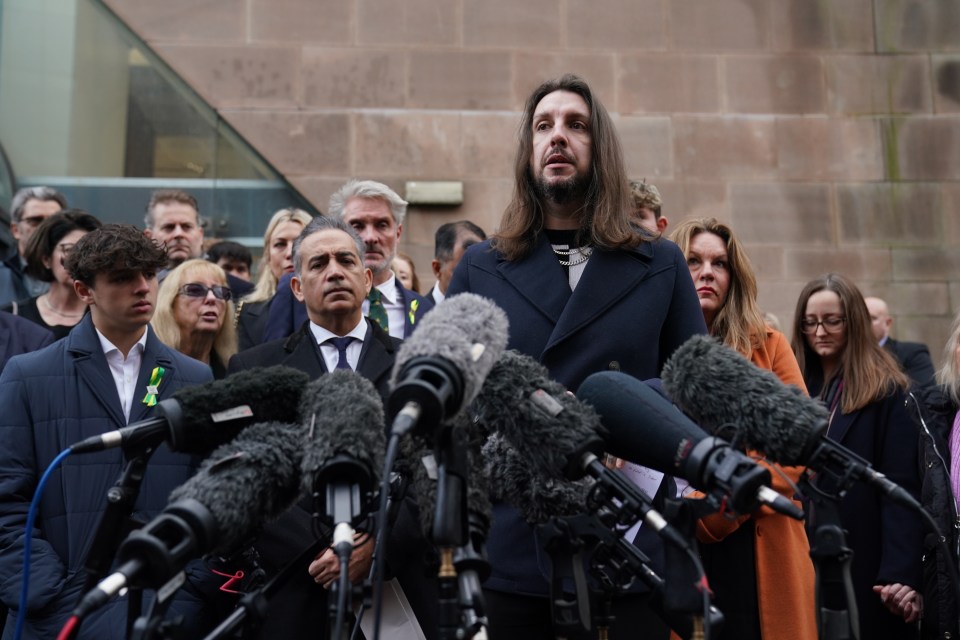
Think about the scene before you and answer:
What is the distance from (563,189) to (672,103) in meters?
6.19

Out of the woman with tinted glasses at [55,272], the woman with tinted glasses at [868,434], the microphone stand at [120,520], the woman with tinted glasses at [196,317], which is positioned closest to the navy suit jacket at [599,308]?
the microphone stand at [120,520]

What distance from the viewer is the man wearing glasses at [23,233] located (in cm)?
648

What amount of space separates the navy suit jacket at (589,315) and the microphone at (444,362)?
0.87 meters

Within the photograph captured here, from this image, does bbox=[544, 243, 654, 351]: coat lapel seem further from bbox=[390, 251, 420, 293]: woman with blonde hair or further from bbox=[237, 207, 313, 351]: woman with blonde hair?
bbox=[390, 251, 420, 293]: woman with blonde hair

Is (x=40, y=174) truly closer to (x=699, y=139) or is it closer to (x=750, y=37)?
(x=699, y=139)

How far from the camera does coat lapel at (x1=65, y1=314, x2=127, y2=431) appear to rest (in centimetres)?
418

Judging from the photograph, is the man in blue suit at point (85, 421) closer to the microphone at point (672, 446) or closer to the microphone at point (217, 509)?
the microphone at point (217, 509)

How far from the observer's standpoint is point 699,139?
9.53 metres

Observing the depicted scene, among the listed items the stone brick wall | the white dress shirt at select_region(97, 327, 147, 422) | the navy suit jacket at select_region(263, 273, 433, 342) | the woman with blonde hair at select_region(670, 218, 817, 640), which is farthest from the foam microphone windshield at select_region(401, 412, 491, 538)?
the stone brick wall

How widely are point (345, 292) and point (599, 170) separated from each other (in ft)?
4.02

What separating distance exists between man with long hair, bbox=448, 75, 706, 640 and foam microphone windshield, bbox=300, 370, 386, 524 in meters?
0.79

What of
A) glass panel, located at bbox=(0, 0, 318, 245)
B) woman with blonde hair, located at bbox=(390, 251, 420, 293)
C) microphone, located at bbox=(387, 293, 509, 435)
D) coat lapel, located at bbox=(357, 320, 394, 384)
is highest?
glass panel, located at bbox=(0, 0, 318, 245)

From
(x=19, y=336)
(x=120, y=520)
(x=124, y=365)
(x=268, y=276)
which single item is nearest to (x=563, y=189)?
(x=120, y=520)

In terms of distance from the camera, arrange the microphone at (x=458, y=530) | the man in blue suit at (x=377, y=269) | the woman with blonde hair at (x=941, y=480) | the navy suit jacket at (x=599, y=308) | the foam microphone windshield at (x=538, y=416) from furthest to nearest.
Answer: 1. the man in blue suit at (x=377, y=269)
2. the woman with blonde hair at (x=941, y=480)
3. the navy suit jacket at (x=599, y=308)
4. the foam microphone windshield at (x=538, y=416)
5. the microphone at (x=458, y=530)
